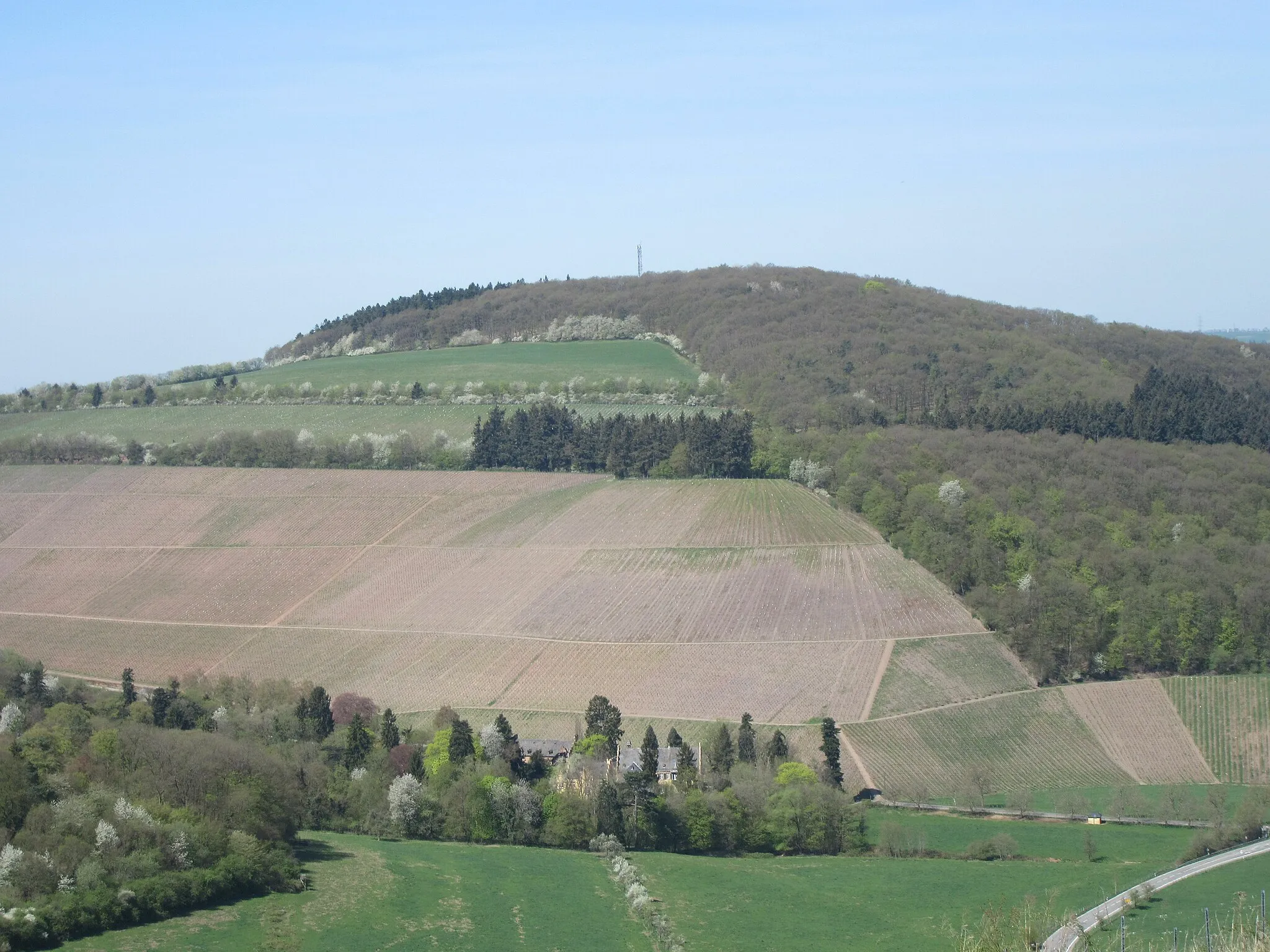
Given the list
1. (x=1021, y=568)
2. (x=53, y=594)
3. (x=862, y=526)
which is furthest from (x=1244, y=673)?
(x=53, y=594)

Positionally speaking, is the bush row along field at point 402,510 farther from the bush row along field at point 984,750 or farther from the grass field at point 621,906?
the grass field at point 621,906

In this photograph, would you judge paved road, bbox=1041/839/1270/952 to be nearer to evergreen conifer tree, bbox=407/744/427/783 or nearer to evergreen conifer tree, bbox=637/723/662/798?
evergreen conifer tree, bbox=637/723/662/798

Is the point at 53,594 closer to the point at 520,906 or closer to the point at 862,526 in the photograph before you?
the point at 862,526

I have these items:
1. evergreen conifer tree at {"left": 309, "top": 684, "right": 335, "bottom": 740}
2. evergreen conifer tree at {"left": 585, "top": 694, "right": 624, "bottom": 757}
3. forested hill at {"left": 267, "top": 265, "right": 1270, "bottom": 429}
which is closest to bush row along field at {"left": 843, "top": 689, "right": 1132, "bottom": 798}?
evergreen conifer tree at {"left": 585, "top": 694, "right": 624, "bottom": 757}

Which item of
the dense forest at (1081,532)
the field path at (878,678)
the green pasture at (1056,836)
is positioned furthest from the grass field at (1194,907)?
the dense forest at (1081,532)

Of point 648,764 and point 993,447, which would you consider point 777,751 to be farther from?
point 993,447

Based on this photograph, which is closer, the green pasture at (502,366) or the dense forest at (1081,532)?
the dense forest at (1081,532)

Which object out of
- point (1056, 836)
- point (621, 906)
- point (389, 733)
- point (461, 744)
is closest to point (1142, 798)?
point (1056, 836)
